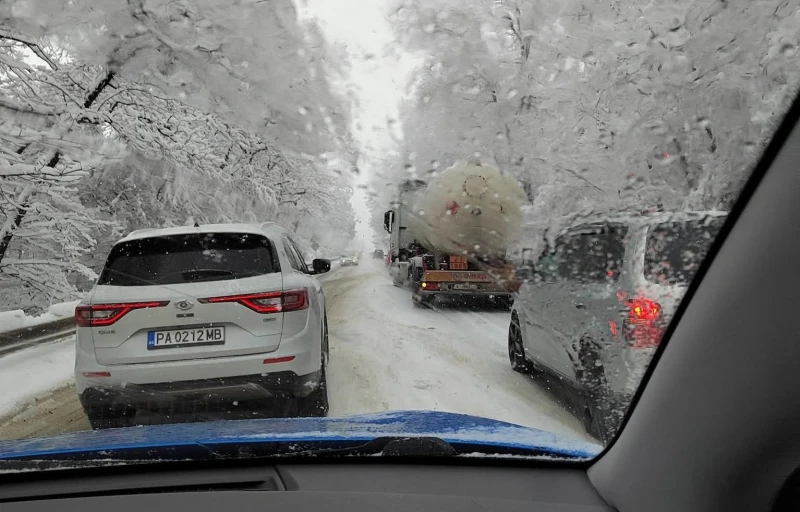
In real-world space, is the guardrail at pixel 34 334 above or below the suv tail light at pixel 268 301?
below

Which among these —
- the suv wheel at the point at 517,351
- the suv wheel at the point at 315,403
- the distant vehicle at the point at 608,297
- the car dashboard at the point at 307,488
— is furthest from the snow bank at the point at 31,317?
the car dashboard at the point at 307,488

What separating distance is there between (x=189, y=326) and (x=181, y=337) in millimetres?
92

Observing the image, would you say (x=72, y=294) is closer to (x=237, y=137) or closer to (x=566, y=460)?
(x=237, y=137)

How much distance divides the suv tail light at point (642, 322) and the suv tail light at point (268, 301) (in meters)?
2.29

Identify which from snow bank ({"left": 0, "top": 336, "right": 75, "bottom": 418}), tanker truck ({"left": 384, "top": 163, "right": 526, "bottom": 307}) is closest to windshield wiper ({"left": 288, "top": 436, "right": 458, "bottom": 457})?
snow bank ({"left": 0, "top": 336, "right": 75, "bottom": 418})

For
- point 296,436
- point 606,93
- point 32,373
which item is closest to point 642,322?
point 296,436

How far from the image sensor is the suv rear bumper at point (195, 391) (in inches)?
158

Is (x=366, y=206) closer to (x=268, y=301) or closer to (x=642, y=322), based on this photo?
(x=268, y=301)

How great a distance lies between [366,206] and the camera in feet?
64.7

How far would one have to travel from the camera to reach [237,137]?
510 inches

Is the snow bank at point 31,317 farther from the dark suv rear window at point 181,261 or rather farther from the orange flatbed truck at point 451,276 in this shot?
the orange flatbed truck at point 451,276

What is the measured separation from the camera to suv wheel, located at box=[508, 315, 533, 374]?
6.01 metres

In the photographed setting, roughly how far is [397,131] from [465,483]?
10338mm

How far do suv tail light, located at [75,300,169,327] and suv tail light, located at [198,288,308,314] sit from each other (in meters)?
0.37
